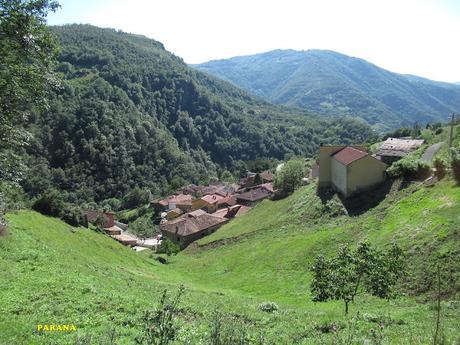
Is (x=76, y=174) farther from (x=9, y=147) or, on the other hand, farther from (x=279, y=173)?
(x=9, y=147)

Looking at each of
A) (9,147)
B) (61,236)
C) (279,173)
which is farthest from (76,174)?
(9,147)

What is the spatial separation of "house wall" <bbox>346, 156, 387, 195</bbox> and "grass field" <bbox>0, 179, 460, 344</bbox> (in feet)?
12.2

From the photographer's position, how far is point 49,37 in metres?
12.1

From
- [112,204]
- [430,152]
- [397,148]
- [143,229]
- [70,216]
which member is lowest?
[143,229]

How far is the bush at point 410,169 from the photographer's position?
3619cm

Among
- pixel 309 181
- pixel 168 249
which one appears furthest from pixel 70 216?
pixel 309 181

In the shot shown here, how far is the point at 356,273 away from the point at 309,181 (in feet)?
170

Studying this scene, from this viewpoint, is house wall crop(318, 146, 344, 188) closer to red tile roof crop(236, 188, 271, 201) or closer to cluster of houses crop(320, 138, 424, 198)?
cluster of houses crop(320, 138, 424, 198)

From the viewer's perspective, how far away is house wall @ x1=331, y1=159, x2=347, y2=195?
41.7 m

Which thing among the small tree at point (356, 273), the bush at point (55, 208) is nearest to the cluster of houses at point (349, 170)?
the small tree at point (356, 273)

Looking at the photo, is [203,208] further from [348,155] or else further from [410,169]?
[410,169]

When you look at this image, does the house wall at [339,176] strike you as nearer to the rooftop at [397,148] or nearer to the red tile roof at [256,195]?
the rooftop at [397,148]

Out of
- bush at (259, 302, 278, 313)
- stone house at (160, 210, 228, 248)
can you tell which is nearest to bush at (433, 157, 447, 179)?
bush at (259, 302, 278, 313)

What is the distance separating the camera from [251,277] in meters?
32.5
